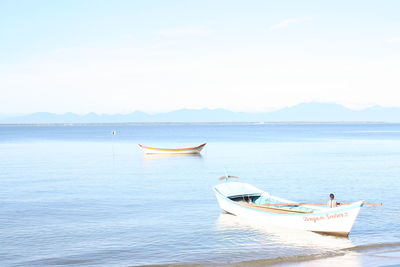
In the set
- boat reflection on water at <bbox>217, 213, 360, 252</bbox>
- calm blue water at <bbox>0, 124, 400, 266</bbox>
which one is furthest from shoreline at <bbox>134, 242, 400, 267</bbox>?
boat reflection on water at <bbox>217, 213, 360, 252</bbox>

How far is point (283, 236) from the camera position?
70.8ft

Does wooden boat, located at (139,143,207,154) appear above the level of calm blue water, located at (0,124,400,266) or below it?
above

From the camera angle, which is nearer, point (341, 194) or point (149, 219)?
point (149, 219)

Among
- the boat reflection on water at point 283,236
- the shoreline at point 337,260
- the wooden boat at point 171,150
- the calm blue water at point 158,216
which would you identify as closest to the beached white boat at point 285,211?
the boat reflection on water at point 283,236

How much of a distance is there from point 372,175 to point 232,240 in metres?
25.4

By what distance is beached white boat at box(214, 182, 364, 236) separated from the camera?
68.1 feet

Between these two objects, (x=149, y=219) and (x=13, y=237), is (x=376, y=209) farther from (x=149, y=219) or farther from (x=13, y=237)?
(x=13, y=237)

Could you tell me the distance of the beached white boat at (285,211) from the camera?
20750 mm

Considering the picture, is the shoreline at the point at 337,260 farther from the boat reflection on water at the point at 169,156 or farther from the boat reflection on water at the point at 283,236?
the boat reflection on water at the point at 169,156

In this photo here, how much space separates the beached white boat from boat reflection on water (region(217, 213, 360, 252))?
0.97 ft

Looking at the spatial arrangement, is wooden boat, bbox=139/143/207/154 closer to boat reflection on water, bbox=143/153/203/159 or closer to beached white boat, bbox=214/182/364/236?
boat reflection on water, bbox=143/153/203/159

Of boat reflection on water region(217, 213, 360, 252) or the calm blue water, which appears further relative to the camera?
boat reflection on water region(217, 213, 360, 252)

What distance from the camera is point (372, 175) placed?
141 feet

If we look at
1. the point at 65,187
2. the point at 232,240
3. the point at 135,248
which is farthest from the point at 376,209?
the point at 65,187
